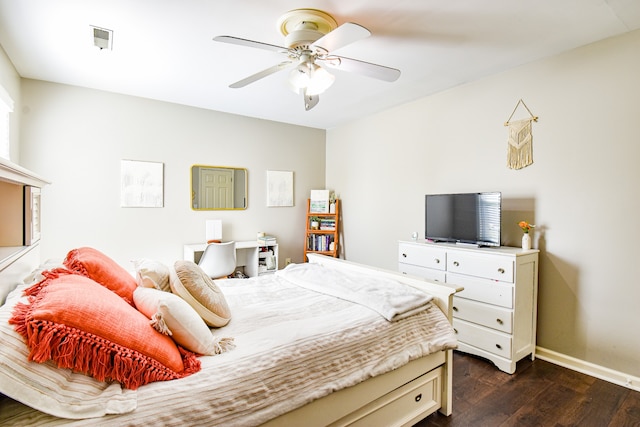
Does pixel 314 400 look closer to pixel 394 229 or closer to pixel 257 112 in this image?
pixel 394 229

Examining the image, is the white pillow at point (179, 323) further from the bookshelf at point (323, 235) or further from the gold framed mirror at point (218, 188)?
the bookshelf at point (323, 235)

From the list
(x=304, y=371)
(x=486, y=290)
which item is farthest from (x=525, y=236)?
(x=304, y=371)

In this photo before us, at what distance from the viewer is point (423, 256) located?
324 cm

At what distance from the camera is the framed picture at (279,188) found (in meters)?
4.79

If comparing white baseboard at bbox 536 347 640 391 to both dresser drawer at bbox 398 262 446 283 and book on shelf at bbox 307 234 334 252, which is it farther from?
book on shelf at bbox 307 234 334 252

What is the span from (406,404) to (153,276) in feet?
5.05

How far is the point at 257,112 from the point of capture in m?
4.39

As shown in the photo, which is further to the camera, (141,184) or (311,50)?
(141,184)

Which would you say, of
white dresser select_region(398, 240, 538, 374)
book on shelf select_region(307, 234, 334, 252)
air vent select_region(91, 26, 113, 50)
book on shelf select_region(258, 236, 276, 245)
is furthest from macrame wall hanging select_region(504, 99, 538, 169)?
air vent select_region(91, 26, 113, 50)

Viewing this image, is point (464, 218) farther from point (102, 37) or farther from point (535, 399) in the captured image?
point (102, 37)

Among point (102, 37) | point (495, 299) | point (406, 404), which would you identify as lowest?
point (406, 404)

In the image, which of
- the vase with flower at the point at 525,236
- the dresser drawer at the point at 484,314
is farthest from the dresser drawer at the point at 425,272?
the vase with flower at the point at 525,236

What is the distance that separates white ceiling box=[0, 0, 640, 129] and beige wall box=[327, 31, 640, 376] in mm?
220

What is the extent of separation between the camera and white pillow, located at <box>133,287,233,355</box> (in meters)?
1.29
